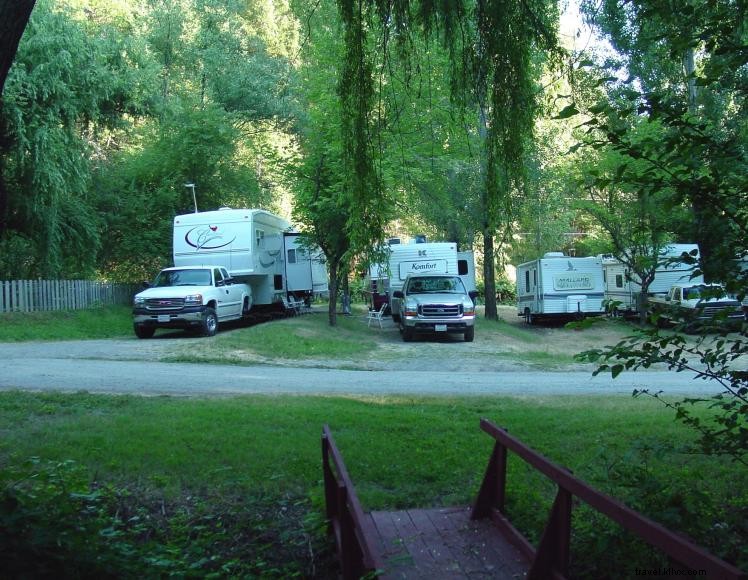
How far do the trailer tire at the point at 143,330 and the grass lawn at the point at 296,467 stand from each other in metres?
9.66

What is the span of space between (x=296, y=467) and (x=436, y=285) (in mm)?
15259

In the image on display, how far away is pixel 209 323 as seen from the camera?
19047 millimetres

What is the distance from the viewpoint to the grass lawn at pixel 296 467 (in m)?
4.50

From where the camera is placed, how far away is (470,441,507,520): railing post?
15.8ft

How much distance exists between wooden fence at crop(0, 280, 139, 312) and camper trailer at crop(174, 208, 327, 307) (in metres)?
3.47

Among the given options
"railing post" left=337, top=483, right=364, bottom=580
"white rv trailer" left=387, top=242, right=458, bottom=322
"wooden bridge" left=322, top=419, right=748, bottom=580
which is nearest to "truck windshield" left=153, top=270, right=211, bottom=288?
"white rv trailer" left=387, top=242, right=458, bottom=322

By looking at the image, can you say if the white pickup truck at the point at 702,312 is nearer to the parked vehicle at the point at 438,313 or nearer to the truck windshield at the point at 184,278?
the parked vehicle at the point at 438,313

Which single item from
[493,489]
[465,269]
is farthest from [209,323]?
[493,489]

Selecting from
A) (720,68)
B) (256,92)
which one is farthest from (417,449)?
(256,92)

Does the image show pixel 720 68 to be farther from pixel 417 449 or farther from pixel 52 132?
pixel 52 132

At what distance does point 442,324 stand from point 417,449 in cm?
1319

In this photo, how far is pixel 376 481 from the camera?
599 cm

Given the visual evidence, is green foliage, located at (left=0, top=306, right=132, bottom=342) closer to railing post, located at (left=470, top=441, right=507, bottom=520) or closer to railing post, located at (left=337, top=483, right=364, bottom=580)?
railing post, located at (left=470, top=441, right=507, bottom=520)

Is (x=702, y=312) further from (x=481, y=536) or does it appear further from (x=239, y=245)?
(x=239, y=245)
